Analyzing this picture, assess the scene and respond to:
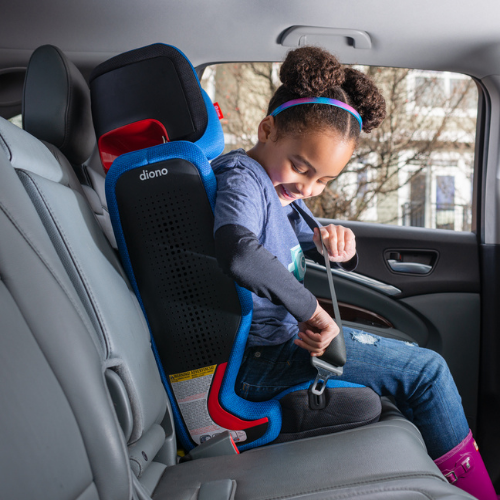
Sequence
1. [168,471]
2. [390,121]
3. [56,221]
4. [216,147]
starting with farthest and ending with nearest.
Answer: [390,121] < [216,147] < [168,471] < [56,221]

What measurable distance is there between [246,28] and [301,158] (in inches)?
24.9

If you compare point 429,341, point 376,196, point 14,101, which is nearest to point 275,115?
point 14,101

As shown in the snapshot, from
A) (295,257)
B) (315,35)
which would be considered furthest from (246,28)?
(295,257)

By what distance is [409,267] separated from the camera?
5.75 feet

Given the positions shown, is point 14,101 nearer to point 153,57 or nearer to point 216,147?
point 153,57

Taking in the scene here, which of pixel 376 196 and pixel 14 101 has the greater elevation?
pixel 14 101

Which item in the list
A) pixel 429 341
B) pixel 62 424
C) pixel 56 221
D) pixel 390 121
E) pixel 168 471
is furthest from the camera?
pixel 390 121

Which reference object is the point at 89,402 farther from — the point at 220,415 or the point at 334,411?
the point at 334,411

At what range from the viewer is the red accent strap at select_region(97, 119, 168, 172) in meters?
1.10

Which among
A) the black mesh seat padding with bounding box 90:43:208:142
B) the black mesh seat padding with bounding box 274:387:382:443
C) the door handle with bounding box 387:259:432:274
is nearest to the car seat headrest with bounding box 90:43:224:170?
the black mesh seat padding with bounding box 90:43:208:142

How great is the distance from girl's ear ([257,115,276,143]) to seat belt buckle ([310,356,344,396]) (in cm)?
51

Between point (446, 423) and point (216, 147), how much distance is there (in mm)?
816

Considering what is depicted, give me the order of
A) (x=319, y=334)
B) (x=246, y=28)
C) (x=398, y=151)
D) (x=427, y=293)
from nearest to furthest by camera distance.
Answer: (x=319, y=334) → (x=246, y=28) → (x=427, y=293) → (x=398, y=151)

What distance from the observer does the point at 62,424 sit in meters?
0.65
